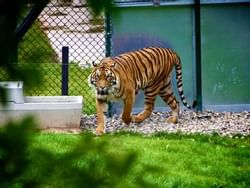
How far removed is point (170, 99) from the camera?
392 inches

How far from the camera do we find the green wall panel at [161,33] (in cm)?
1033

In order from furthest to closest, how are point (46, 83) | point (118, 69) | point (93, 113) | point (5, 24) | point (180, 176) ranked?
point (93, 113)
point (118, 69)
point (180, 176)
point (46, 83)
point (5, 24)

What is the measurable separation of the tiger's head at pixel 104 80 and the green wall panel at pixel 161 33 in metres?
1.32

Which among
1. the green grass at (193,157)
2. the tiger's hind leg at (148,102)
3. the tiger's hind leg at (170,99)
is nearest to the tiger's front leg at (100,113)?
the green grass at (193,157)

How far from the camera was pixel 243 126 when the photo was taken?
368 inches

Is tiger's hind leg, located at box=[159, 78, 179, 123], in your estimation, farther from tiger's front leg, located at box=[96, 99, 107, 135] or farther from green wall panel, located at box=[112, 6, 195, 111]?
tiger's front leg, located at box=[96, 99, 107, 135]

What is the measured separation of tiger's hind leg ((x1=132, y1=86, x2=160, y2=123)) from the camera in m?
9.59

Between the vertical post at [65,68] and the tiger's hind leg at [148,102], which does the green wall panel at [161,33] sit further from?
the vertical post at [65,68]

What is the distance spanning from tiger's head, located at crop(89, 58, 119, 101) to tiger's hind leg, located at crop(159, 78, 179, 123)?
41.6 inches

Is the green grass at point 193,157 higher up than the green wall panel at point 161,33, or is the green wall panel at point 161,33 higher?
the green wall panel at point 161,33

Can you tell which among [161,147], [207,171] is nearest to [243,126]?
[161,147]

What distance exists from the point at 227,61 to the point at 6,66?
29.5ft

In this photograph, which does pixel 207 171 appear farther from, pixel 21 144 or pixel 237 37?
pixel 21 144

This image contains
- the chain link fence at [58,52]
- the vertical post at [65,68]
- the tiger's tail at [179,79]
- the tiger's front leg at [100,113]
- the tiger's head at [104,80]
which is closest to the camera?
the chain link fence at [58,52]
